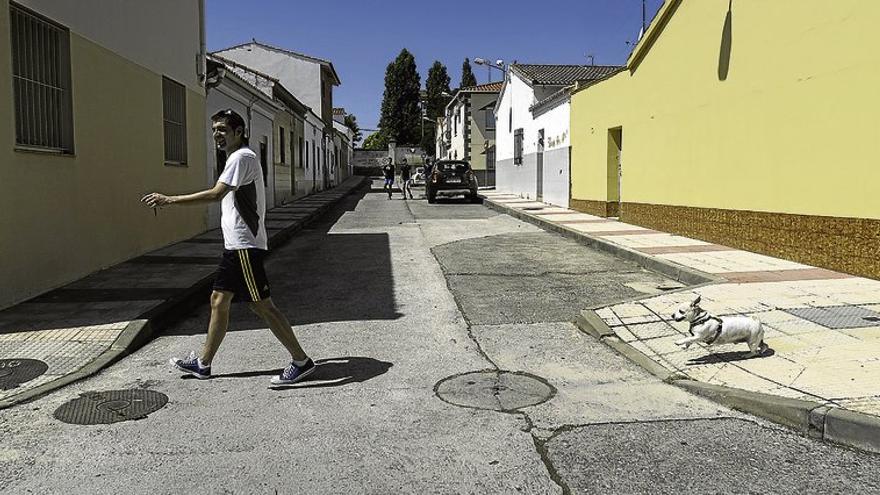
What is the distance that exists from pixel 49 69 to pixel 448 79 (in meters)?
81.4

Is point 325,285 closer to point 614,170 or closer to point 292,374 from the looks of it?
point 292,374

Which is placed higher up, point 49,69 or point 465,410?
point 49,69

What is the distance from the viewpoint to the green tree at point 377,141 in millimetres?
83688

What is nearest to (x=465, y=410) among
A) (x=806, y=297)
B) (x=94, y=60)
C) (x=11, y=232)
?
(x=806, y=297)

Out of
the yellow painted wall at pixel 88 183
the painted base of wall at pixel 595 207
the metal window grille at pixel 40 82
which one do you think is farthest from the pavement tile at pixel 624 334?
the painted base of wall at pixel 595 207

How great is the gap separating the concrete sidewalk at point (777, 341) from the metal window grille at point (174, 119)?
26.7 ft

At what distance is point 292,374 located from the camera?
498cm

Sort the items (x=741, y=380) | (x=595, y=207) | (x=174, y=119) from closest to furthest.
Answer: (x=741, y=380) < (x=174, y=119) < (x=595, y=207)

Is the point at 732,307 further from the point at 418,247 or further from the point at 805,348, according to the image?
the point at 418,247

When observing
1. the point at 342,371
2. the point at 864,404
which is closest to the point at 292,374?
the point at 342,371

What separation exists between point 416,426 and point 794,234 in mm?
7043

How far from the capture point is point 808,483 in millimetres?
3375

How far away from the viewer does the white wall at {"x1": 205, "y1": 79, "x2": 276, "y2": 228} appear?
14663 mm

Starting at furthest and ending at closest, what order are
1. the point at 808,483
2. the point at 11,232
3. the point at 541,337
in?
the point at 11,232, the point at 541,337, the point at 808,483
